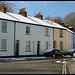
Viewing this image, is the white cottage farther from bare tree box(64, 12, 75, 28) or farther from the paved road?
bare tree box(64, 12, 75, 28)

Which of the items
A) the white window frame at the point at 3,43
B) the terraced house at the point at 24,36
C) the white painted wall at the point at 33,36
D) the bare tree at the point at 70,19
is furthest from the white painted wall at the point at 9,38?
the bare tree at the point at 70,19

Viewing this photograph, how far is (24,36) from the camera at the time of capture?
28672 mm

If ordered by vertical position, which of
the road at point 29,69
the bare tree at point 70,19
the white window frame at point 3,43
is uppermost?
the bare tree at point 70,19

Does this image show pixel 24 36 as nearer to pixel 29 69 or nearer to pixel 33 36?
pixel 33 36

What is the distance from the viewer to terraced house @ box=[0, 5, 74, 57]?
26016 mm

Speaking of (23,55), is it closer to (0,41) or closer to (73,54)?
(0,41)

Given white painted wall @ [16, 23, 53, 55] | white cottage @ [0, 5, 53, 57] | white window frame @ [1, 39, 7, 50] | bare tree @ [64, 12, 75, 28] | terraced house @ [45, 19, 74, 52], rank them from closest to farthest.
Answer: white window frame @ [1, 39, 7, 50]
white cottage @ [0, 5, 53, 57]
white painted wall @ [16, 23, 53, 55]
terraced house @ [45, 19, 74, 52]
bare tree @ [64, 12, 75, 28]

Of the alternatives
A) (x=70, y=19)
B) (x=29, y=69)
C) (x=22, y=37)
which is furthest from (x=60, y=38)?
(x=70, y=19)

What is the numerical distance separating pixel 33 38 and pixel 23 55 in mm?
3729

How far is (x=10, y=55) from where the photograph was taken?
2633 cm

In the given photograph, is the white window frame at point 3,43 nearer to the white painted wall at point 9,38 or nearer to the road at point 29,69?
the white painted wall at point 9,38

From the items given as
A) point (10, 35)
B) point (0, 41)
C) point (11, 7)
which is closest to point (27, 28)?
point (10, 35)

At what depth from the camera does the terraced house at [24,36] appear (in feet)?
85.4

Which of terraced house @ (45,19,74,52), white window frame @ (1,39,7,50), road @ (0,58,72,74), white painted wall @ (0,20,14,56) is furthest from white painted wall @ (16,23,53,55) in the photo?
road @ (0,58,72,74)
